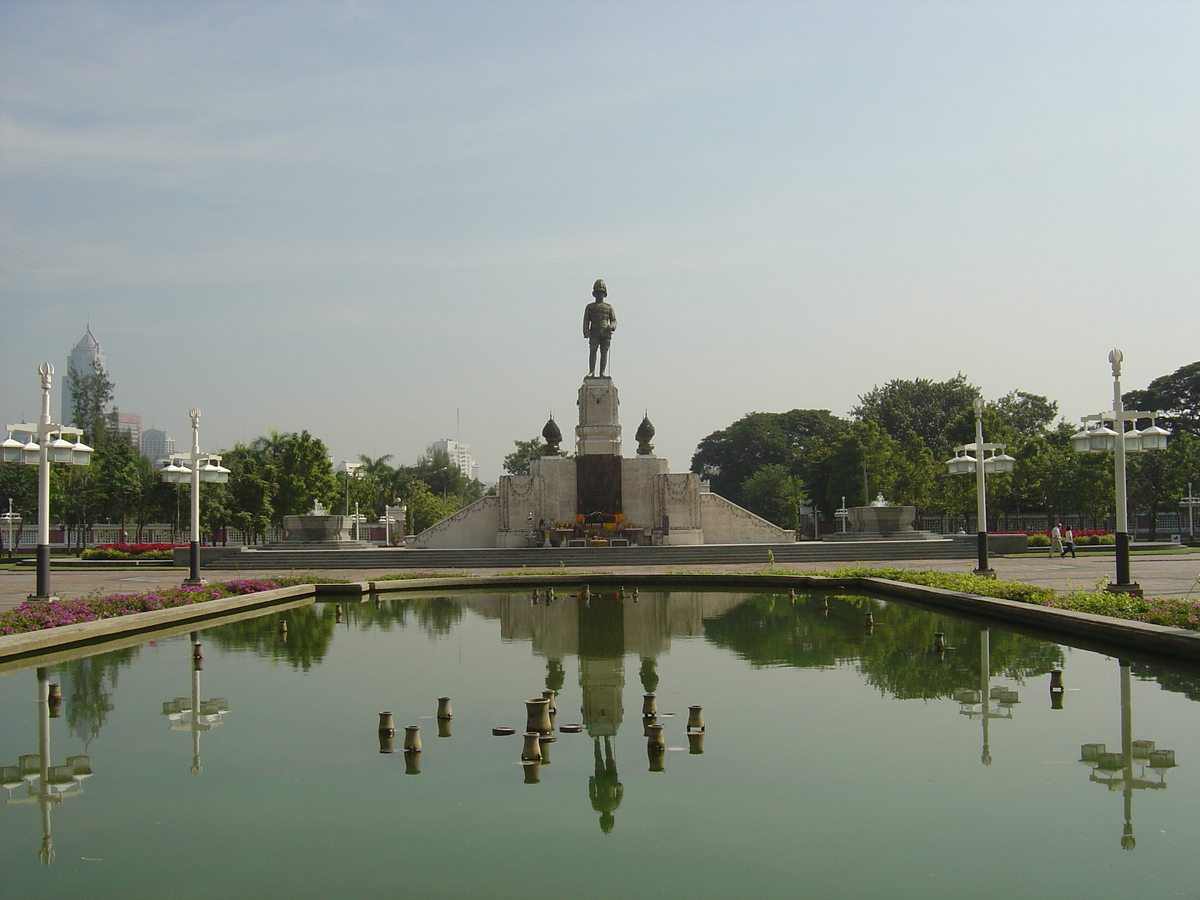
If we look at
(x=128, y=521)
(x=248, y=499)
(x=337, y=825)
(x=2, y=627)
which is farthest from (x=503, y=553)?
(x=128, y=521)

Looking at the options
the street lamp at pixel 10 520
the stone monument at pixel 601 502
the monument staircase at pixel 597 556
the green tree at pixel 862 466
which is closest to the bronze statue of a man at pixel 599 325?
the stone monument at pixel 601 502

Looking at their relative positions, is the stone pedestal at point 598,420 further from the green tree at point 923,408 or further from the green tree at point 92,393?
the green tree at point 92,393

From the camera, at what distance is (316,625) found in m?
16.5

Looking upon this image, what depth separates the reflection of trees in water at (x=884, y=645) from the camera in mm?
10891

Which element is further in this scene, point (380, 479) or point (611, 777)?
point (380, 479)

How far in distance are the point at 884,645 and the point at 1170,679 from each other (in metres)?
3.55

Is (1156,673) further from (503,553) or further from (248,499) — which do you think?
(248,499)

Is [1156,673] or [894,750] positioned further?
[1156,673]

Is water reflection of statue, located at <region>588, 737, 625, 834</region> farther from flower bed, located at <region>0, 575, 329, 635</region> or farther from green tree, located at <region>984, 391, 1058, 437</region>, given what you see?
green tree, located at <region>984, 391, 1058, 437</region>

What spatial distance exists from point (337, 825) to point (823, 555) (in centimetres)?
2553

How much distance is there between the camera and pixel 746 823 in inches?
245

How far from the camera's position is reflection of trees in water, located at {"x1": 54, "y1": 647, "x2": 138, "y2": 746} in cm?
906

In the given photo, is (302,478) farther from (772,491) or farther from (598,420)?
(772,491)

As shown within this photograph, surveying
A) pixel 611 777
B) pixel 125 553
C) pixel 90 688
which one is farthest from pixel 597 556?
pixel 611 777
